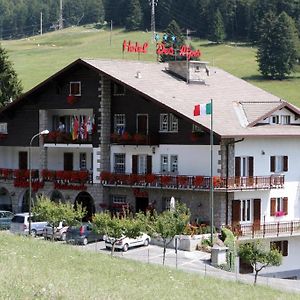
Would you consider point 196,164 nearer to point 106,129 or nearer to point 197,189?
point 197,189

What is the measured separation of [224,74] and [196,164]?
43.6ft

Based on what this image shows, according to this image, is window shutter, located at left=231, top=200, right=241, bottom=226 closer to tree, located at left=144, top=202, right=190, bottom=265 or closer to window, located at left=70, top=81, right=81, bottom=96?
tree, located at left=144, top=202, right=190, bottom=265

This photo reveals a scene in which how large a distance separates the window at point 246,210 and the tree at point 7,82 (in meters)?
28.9

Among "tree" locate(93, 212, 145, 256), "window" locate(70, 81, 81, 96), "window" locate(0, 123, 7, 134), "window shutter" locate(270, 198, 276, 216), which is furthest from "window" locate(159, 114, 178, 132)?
"window" locate(0, 123, 7, 134)

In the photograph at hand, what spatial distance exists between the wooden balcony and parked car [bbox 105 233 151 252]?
7.56 meters

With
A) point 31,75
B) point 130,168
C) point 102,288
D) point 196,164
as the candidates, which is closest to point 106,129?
point 130,168

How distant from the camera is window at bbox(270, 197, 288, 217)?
62188mm

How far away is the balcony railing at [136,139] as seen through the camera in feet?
205

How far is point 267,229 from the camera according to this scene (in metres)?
60.4

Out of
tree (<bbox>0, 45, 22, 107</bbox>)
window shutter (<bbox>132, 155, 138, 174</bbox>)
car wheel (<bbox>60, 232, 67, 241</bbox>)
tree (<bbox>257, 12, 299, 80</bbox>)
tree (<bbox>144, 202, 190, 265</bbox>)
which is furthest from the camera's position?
tree (<bbox>257, 12, 299, 80</bbox>)

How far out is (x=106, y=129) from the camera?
65.4 m

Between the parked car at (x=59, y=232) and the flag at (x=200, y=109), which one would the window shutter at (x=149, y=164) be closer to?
the flag at (x=200, y=109)

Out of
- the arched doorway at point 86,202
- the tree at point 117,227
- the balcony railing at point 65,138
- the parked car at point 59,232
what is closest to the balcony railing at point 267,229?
the parked car at point 59,232

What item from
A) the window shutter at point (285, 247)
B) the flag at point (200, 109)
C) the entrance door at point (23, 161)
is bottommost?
the window shutter at point (285, 247)
